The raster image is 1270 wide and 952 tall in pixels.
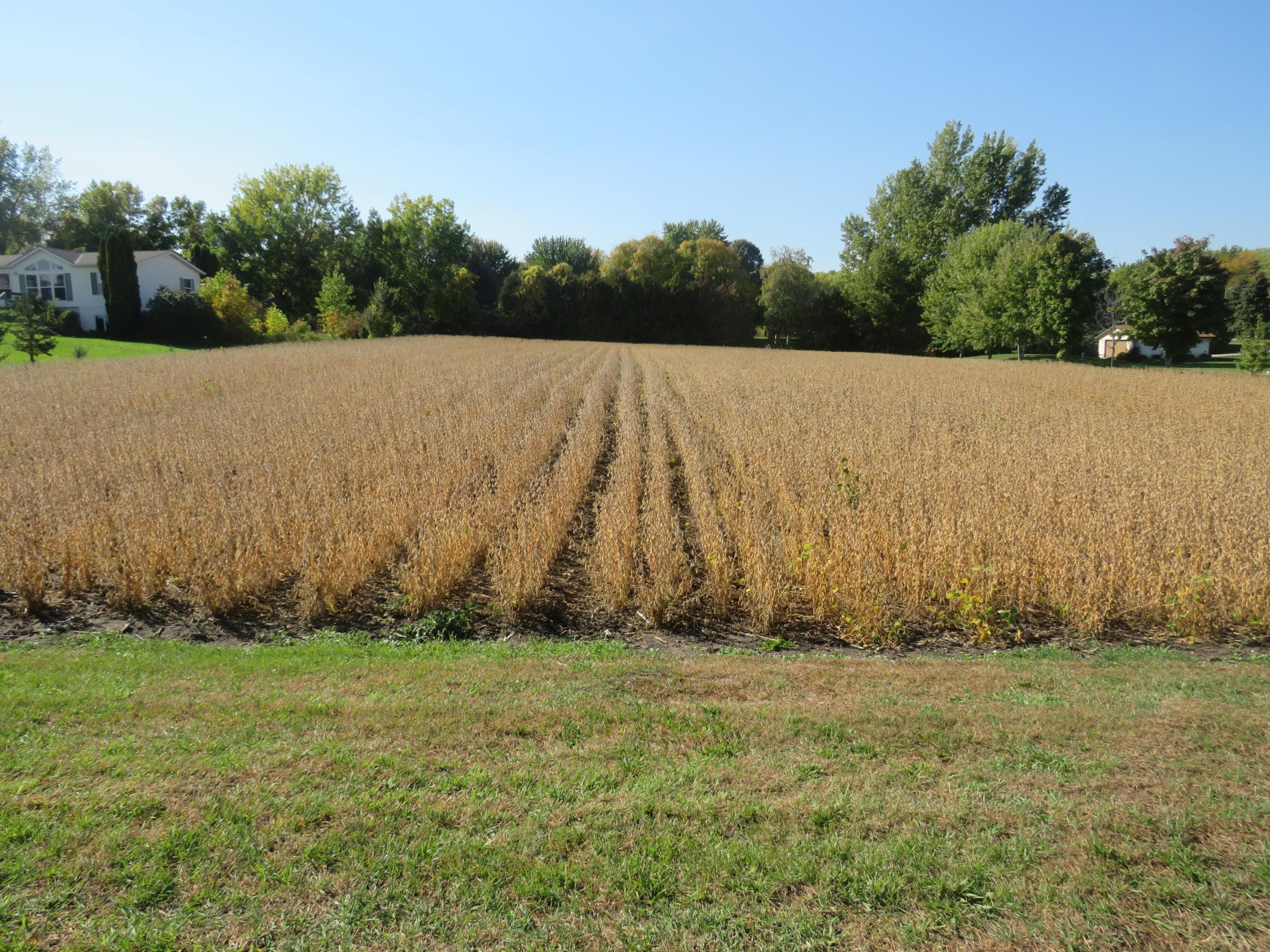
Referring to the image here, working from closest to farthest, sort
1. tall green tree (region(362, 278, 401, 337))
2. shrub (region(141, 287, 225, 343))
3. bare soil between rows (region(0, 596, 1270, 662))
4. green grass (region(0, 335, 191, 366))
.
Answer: bare soil between rows (region(0, 596, 1270, 662)) < green grass (region(0, 335, 191, 366)) < shrub (region(141, 287, 225, 343)) < tall green tree (region(362, 278, 401, 337))

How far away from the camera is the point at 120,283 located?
50938mm

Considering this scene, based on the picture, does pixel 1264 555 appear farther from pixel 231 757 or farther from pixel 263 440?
pixel 263 440

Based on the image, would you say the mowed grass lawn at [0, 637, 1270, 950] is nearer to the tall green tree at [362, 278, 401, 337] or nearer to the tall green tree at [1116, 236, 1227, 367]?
the tall green tree at [1116, 236, 1227, 367]

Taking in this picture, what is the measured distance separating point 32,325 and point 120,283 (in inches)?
752

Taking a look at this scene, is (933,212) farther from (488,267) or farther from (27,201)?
(27,201)

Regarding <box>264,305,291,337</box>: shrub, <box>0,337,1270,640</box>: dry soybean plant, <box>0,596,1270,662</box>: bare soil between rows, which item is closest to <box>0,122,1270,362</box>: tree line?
<box>264,305,291,337</box>: shrub

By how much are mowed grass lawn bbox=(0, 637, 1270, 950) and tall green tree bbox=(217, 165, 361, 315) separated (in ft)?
269

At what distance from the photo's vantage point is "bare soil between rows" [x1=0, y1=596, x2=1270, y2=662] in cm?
686

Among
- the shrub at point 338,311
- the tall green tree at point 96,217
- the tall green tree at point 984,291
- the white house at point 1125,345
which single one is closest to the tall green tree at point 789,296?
the tall green tree at point 984,291

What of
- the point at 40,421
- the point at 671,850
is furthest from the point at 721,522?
the point at 40,421

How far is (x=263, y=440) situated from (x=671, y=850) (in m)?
13.3

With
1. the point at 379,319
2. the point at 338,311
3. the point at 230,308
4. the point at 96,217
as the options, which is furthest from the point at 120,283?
the point at 96,217

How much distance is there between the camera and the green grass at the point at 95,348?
3944cm

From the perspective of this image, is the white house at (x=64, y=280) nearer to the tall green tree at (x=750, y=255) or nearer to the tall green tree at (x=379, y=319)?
the tall green tree at (x=379, y=319)
